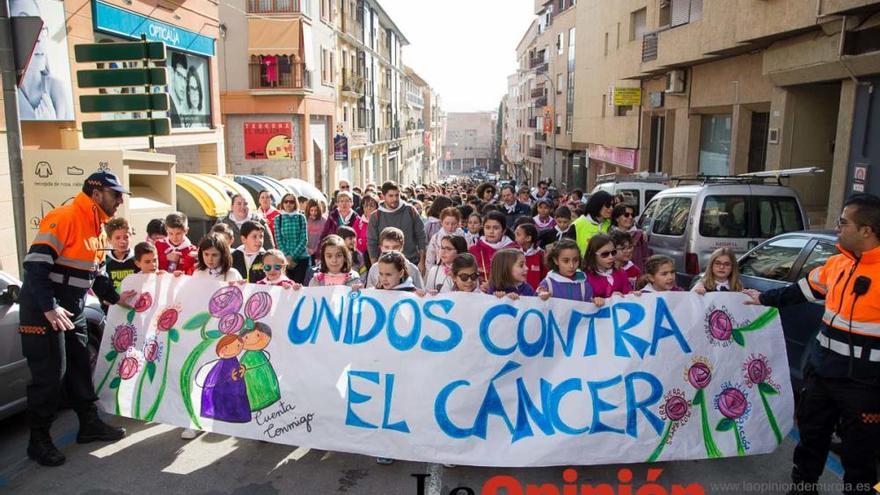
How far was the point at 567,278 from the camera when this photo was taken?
5.39 metres

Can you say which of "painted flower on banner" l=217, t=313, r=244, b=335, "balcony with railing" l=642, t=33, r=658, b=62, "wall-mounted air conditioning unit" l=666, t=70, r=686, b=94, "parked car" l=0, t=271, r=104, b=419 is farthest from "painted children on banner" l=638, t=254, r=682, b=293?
"balcony with railing" l=642, t=33, r=658, b=62

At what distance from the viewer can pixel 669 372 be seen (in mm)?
4672

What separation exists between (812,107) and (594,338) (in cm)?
1144

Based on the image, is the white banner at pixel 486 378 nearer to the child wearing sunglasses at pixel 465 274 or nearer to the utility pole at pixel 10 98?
the child wearing sunglasses at pixel 465 274

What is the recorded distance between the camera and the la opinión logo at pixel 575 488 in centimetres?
446

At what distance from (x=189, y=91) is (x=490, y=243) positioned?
43.0 feet

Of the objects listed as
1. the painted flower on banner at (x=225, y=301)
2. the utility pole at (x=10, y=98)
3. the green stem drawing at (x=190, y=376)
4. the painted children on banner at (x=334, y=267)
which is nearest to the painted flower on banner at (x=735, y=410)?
the painted children on banner at (x=334, y=267)

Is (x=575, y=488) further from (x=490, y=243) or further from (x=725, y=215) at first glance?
(x=725, y=215)

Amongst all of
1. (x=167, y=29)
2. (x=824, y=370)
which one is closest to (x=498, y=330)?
(x=824, y=370)

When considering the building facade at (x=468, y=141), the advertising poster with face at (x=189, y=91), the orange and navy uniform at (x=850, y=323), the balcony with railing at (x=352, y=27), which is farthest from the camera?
the building facade at (x=468, y=141)

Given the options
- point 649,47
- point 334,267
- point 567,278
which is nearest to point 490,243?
Result: point 567,278

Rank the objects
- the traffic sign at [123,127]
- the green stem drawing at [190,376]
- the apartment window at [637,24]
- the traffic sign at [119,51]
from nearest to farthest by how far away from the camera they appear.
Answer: the green stem drawing at [190,376]
the traffic sign at [119,51]
the traffic sign at [123,127]
the apartment window at [637,24]

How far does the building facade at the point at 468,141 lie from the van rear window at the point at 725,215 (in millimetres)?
127443

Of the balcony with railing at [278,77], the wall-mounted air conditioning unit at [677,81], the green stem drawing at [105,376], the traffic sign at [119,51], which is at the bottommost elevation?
the green stem drawing at [105,376]
